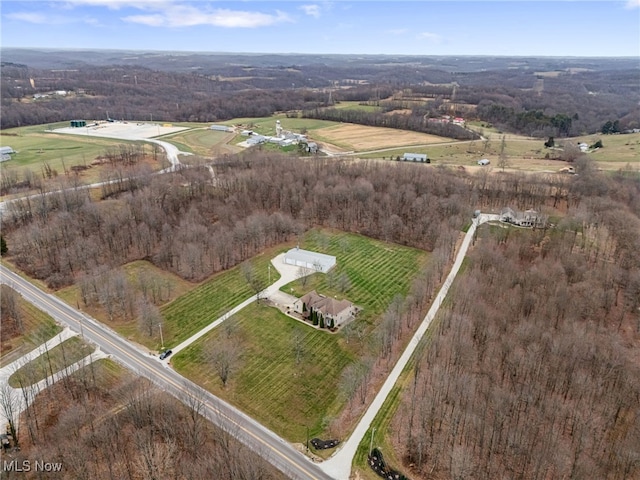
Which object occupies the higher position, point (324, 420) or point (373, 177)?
point (373, 177)

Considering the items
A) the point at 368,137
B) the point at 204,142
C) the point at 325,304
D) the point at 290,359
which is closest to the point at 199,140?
the point at 204,142

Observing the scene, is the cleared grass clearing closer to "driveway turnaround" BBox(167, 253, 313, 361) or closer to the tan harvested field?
"driveway turnaround" BBox(167, 253, 313, 361)

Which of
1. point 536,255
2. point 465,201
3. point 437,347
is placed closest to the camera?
point 437,347

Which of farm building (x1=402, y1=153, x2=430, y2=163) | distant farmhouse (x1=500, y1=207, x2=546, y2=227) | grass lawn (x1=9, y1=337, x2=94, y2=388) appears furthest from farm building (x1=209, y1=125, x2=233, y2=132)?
grass lawn (x1=9, y1=337, x2=94, y2=388)

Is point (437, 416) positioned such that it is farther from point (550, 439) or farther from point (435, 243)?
point (435, 243)

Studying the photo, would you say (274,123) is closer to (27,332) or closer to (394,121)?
(394,121)

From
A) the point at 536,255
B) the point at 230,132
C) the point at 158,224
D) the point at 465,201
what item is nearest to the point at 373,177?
the point at 465,201
